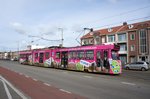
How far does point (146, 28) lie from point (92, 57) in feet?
124

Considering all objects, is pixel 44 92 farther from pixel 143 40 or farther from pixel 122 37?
pixel 122 37

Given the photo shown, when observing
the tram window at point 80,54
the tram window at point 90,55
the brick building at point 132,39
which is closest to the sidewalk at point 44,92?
the tram window at point 90,55

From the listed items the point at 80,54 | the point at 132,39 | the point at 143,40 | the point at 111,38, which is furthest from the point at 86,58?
the point at 111,38

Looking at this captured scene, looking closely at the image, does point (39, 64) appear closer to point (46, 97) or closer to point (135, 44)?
point (135, 44)

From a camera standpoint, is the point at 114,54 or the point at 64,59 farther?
the point at 64,59

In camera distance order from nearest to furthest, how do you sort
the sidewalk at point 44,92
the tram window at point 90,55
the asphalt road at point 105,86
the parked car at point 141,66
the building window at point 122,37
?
the sidewalk at point 44,92, the asphalt road at point 105,86, the tram window at point 90,55, the parked car at point 141,66, the building window at point 122,37

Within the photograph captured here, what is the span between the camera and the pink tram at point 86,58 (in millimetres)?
25234

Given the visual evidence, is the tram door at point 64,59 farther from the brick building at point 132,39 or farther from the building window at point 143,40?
the building window at point 143,40

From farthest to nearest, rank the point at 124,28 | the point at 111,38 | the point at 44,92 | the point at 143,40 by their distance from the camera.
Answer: the point at 111,38 < the point at 124,28 < the point at 143,40 < the point at 44,92

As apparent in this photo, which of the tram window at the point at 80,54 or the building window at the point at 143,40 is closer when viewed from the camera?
the tram window at the point at 80,54

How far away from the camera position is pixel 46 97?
1070 cm

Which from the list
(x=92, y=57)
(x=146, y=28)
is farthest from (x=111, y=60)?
(x=146, y=28)

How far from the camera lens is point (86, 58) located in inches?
1126

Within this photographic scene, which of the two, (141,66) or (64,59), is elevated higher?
(64,59)
